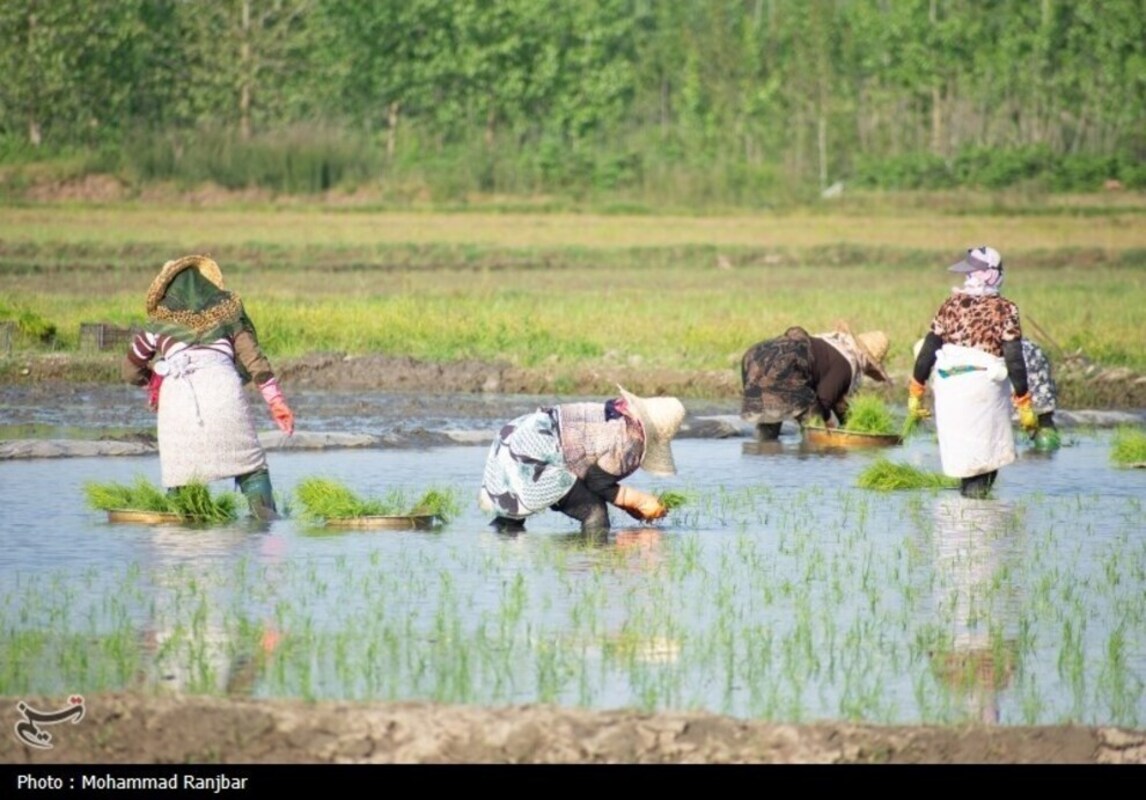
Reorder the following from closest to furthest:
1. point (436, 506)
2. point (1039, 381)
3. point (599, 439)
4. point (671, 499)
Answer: point (599, 439) < point (436, 506) < point (671, 499) < point (1039, 381)

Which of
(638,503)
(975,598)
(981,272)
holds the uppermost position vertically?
(981,272)

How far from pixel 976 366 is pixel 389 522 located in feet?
10.1

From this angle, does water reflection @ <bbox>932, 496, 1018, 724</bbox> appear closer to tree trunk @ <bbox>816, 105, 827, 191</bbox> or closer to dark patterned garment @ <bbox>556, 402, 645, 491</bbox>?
dark patterned garment @ <bbox>556, 402, 645, 491</bbox>

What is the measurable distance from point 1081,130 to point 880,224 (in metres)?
14.9

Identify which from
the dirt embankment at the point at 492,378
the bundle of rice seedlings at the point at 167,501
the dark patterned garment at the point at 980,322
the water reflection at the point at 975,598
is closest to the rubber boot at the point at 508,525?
the bundle of rice seedlings at the point at 167,501

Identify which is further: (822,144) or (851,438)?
(822,144)

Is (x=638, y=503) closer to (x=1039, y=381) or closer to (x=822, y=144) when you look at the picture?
(x=1039, y=381)

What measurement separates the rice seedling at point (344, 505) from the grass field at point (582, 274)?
687 cm

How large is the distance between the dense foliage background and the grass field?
3.66 metres

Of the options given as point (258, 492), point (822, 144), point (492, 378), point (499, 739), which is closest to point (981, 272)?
point (258, 492)

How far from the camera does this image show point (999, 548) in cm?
993

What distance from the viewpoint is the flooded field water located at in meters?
6.85

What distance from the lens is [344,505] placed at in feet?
33.6
